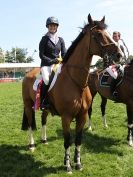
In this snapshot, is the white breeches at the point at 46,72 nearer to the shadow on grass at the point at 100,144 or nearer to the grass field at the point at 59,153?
the grass field at the point at 59,153

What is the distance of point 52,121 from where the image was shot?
12891 mm

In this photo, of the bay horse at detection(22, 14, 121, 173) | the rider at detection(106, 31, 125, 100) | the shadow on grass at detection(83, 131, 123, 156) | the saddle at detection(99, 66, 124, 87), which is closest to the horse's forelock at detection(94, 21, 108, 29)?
the bay horse at detection(22, 14, 121, 173)

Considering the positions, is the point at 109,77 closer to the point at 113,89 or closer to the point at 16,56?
the point at 113,89

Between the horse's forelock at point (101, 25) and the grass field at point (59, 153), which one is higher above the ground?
the horse's forelock at point (101, 25)

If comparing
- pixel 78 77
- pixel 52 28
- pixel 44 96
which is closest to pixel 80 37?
pixel 78 77

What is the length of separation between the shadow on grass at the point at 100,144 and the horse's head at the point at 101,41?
317cm

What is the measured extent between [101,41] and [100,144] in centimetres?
390

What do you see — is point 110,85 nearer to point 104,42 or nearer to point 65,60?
point 65,60

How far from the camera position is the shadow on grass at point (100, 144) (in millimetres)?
8734

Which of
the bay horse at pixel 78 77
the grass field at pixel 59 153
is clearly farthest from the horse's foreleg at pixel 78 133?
the grass field at pixel 59 153

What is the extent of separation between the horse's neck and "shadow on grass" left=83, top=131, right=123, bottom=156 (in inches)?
99.7

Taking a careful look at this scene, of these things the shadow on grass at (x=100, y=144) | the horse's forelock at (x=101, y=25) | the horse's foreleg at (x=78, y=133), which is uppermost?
the horse's forelock at (x=101, y=25)

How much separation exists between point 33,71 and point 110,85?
257cm

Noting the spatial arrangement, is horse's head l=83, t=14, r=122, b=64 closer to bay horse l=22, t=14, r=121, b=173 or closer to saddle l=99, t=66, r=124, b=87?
bay horse l=22, t=14, r=121, b=173
